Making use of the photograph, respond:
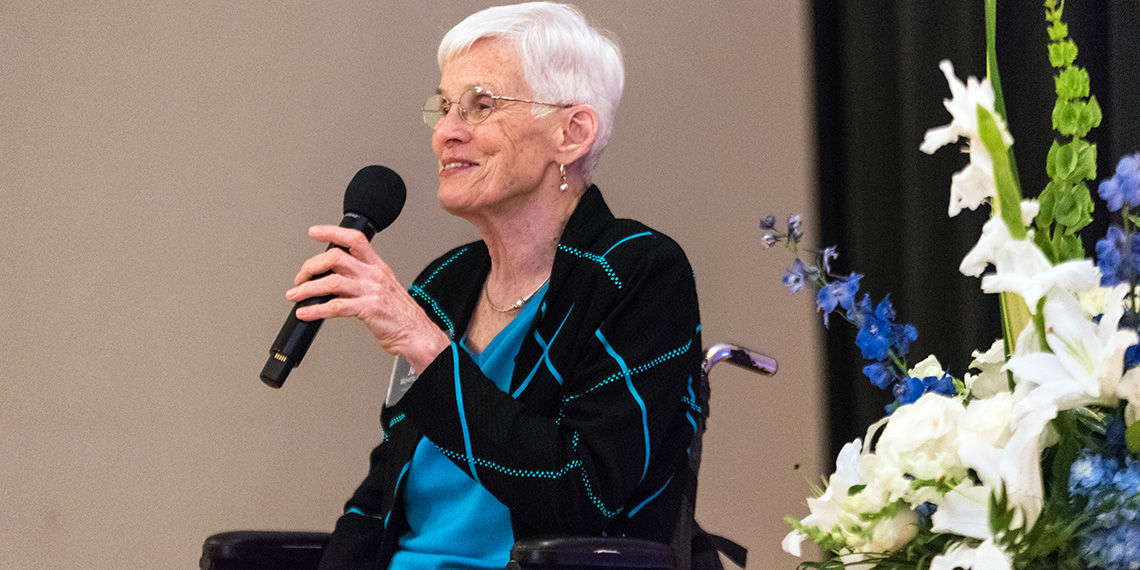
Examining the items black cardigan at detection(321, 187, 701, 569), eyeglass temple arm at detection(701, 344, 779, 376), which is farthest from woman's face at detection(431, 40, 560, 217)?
eyeglass temple arm at detection(701, 344, 779, 376)

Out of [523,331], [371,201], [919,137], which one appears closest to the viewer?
[371,201]

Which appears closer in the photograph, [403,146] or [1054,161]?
[1054,161]

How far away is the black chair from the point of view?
1.30 m

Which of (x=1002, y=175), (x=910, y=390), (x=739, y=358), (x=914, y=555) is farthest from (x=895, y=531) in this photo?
(x=739, y=358)

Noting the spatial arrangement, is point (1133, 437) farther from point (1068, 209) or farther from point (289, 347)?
point (289, 347)

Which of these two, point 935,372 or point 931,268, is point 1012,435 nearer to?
point 935,372

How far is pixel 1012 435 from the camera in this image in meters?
0.66

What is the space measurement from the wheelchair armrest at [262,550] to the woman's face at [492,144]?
59 cm

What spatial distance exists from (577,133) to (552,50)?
0.48 ft

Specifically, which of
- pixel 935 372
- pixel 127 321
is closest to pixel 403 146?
pixel 127 321

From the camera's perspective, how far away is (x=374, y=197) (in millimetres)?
1597

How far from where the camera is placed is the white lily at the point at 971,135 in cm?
65

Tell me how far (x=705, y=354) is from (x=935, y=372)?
0.90 meters

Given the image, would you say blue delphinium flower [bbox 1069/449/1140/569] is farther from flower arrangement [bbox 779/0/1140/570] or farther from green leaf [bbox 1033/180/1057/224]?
green leaf [bbox 1033/180/1057/224]
